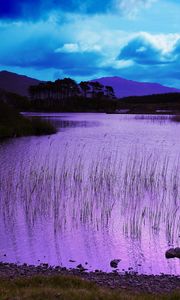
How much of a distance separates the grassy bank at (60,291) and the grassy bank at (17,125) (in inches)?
1278

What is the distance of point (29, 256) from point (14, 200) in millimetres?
5406

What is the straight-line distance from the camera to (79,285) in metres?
8.03

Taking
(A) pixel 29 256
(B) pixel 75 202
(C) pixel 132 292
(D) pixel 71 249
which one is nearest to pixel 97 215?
(B) pixel 75 202

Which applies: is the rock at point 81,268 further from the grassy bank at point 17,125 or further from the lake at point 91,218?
the grassy bank at point 17,125

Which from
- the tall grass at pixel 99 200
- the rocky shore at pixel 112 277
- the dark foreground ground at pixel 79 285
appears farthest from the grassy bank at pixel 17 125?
the dark foreground ground at pixel 79 285

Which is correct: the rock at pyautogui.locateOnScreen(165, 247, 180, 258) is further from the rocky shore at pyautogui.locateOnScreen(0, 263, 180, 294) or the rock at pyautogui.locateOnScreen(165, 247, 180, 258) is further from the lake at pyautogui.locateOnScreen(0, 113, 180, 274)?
the rocky shore at pyautogui.locateOnScreen(0, 263, 180, 294)

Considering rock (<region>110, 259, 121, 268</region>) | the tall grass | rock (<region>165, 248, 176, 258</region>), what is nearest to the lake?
the tall grass

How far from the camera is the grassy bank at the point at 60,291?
7109 millimetres

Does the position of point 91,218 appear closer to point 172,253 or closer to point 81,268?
point 172,253

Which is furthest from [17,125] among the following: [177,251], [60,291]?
[60,291]

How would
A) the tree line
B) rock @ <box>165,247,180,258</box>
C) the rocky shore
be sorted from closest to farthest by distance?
the rocky shore
rock @ <box>165,247,180,258</box>
the tree line

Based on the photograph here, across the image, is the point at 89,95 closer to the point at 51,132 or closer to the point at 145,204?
the point at 51,132

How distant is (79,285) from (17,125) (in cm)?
3734

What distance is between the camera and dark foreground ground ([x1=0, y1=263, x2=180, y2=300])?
284 inches
